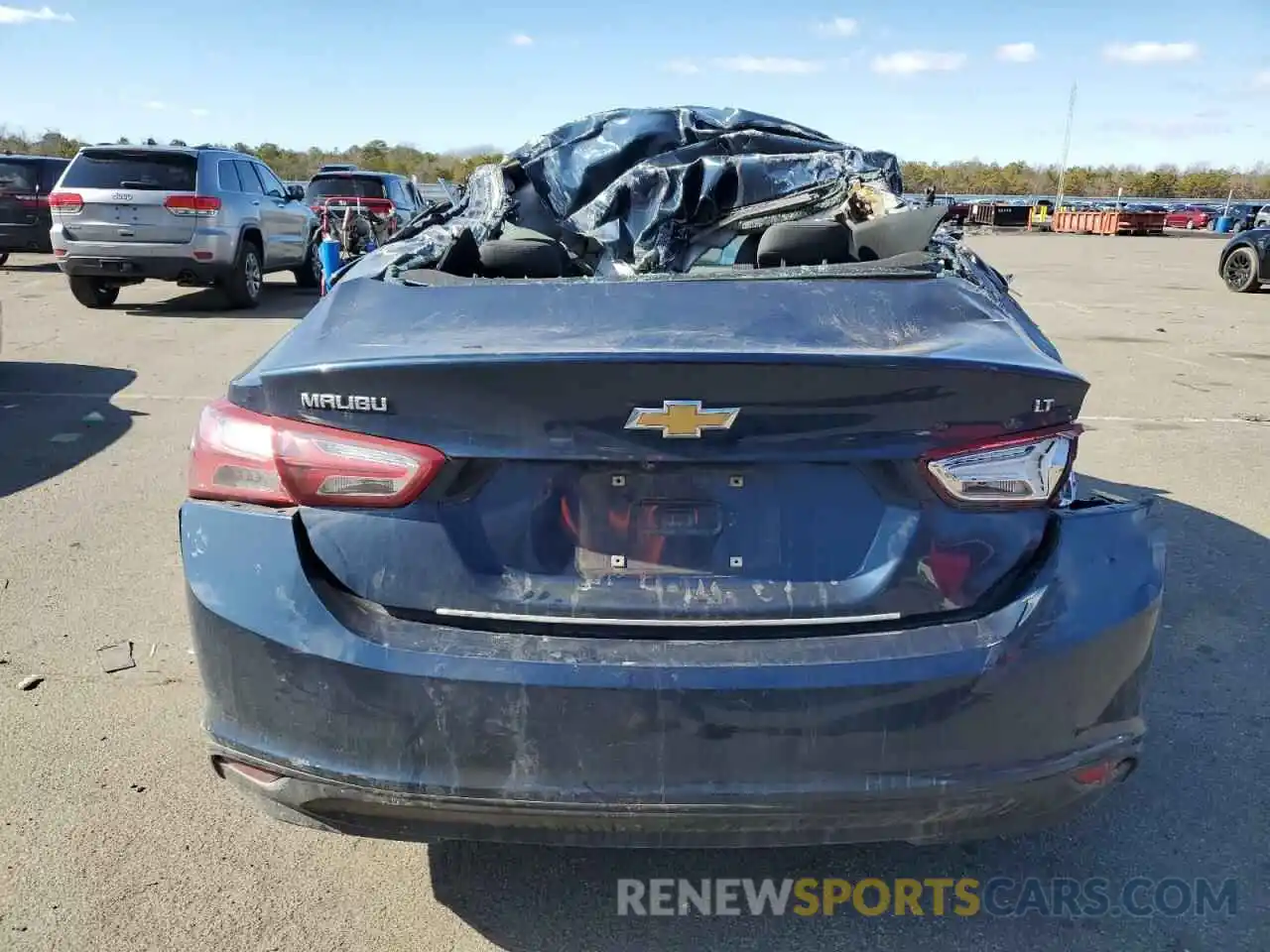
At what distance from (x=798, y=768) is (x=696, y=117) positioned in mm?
3388

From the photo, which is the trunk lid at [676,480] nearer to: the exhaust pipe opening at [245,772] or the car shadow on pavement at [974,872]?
the exhaust pipe opening at [245,772]

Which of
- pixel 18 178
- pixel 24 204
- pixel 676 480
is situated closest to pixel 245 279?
pixel 24 204

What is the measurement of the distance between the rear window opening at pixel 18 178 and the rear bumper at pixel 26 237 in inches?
21.3

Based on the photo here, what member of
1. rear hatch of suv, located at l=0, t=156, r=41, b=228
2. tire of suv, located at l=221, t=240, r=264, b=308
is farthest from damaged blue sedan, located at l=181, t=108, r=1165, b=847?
rear hatch of suv, located at l=0, t=156, r=41, b=228

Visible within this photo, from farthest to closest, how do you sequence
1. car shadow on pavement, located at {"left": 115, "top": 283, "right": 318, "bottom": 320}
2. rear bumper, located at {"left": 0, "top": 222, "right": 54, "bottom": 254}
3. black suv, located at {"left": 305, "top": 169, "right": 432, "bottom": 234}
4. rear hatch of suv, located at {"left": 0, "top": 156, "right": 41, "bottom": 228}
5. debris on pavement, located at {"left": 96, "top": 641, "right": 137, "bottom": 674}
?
black suv, located at {"left": 305, "top": 169, "right": 432, "bottom": 234} → rear bumper, located at {"left": 0, "top": 222, "right": 54, "bottom": 254} → rear hatch of suv, located at {"left": 0, "top": 156, "right": 41, "bottom": 228} → car shadow on pavement, located at {"left": 115, "top": 283, "right": 318, "bottom": 320} → debris on pavement, located at {"left": 96, "top": 641, "right": 137, "bottom": 674}

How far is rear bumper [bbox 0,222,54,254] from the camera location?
15.8 metres

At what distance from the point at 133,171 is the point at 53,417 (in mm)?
6250

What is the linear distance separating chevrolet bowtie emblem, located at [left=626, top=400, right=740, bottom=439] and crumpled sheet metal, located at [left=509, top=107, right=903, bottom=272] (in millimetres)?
2126

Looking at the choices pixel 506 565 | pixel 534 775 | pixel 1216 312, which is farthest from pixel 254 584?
pixel 1216 312

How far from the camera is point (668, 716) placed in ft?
5.67

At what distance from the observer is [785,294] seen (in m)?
2.20

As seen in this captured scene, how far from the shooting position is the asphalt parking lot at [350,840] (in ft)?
7.16

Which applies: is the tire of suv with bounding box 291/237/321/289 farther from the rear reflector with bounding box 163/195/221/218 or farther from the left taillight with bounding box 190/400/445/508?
the left taillight with bounding box 190/400/445/508

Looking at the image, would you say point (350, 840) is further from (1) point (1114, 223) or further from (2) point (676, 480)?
(1) point (1114, 223)
